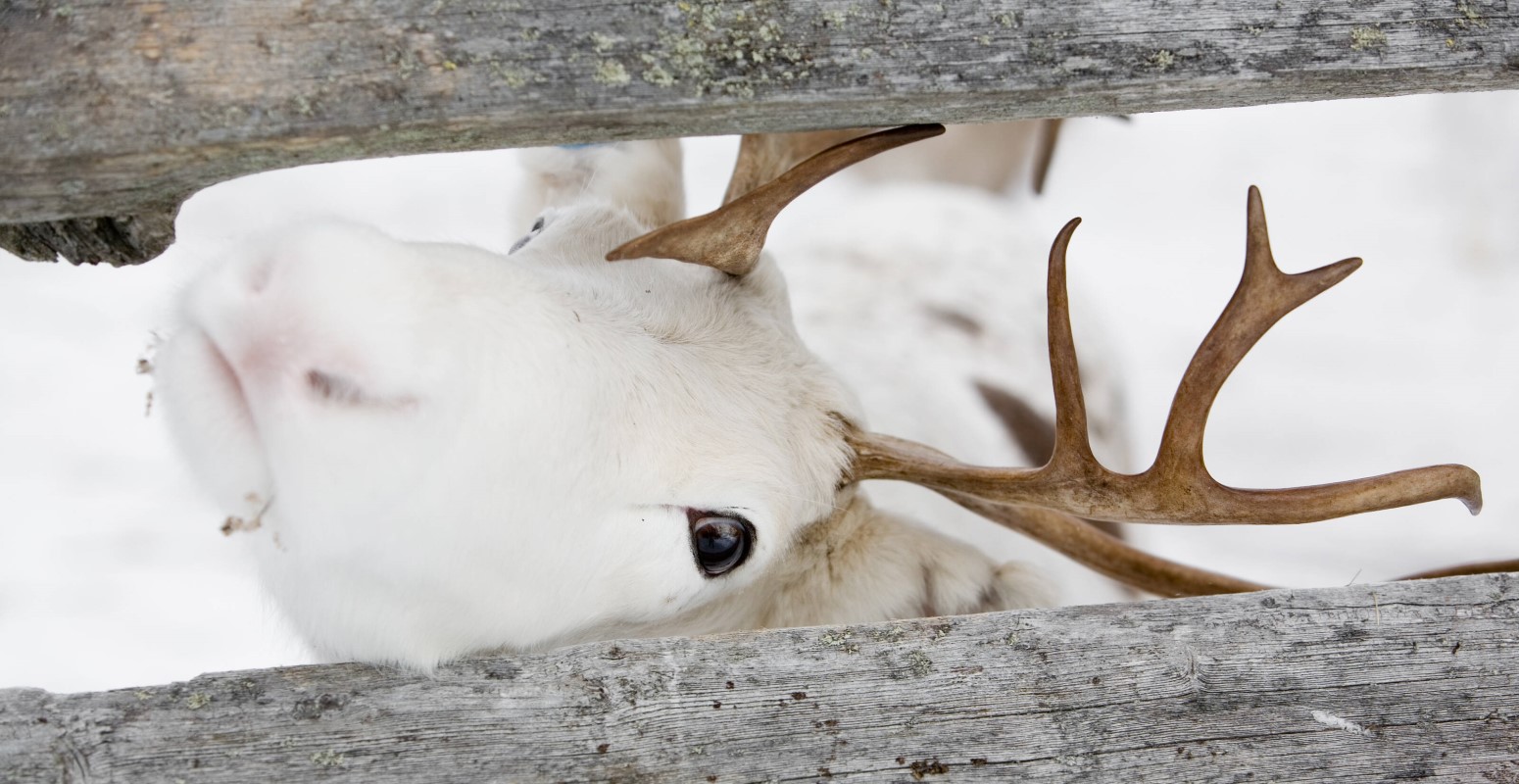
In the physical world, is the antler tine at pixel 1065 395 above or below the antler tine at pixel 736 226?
below

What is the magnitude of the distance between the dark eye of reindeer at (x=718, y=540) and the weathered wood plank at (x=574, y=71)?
0.58 meters

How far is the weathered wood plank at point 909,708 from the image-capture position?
3.25 ft

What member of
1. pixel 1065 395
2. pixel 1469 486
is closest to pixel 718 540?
pixel 1065 395

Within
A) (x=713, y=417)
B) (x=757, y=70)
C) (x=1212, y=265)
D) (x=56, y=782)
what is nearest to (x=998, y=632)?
(x=713, y=417)

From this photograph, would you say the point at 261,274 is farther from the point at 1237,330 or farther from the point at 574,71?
the point at 1237,330

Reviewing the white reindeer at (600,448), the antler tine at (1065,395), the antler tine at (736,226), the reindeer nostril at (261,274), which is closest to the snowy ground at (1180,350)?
the white reindeer at (600,448)

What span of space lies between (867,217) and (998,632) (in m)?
2.37

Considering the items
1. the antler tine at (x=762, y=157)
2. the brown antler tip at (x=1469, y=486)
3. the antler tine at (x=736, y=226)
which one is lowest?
the brown antler tip at (x=1469, y=486)

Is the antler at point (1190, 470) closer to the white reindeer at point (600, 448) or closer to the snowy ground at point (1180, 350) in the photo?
the white reindeer at point (600, 448)

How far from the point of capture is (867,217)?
3.30 meters

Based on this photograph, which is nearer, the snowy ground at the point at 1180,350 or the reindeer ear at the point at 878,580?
the reindeer ear at the point at 878,580

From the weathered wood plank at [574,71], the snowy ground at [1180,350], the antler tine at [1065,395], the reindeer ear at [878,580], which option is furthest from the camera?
the snowy ground at [1180,350]

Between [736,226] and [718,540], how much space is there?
447 millimetres

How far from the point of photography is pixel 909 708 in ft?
3.42
